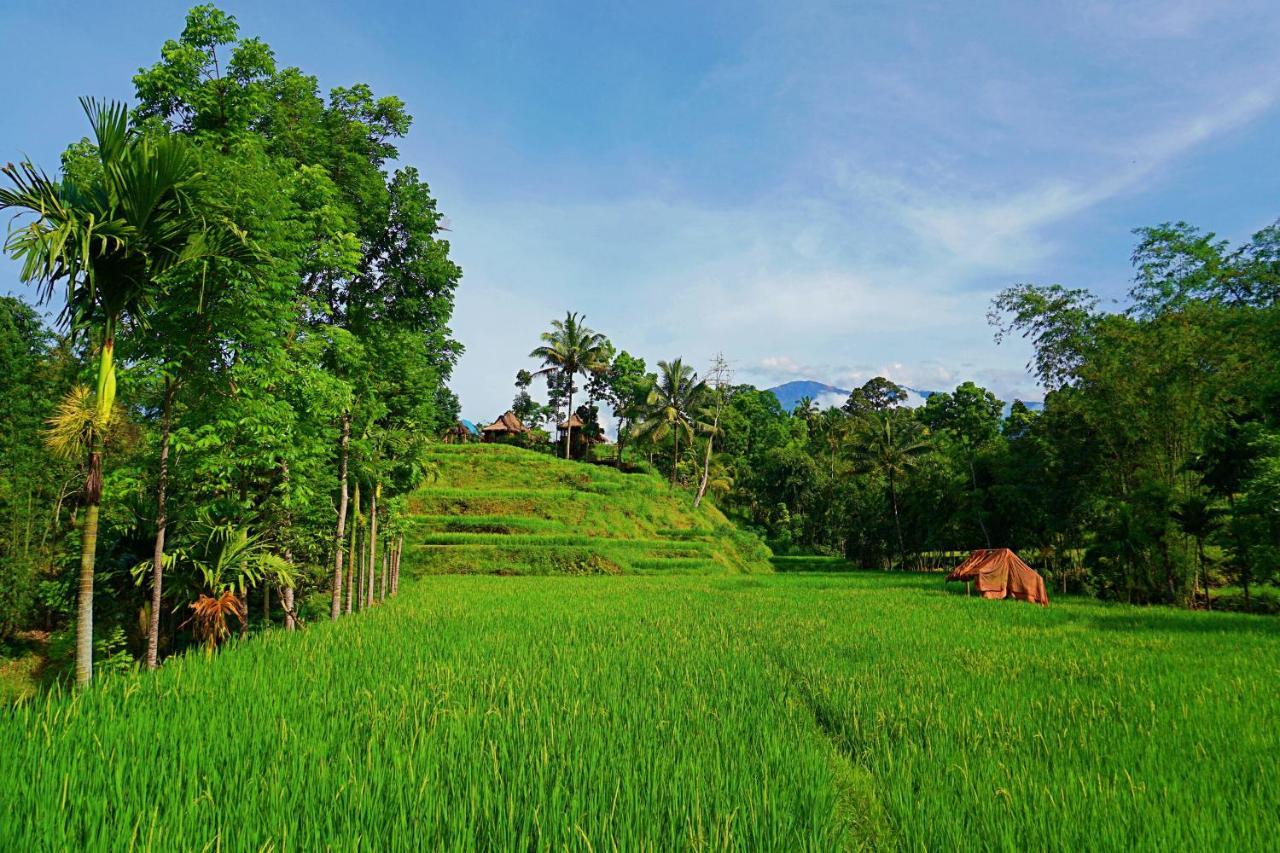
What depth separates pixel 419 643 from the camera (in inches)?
311

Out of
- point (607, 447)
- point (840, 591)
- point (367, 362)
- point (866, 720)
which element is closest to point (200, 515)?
point (367, 362)

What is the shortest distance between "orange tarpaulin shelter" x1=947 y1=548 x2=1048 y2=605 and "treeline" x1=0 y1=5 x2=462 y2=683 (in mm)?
15621

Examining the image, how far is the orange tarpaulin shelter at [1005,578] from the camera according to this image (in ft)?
55.8

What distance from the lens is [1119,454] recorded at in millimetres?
19922

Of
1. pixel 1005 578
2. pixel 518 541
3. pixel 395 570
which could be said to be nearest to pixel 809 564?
pixel 518 541

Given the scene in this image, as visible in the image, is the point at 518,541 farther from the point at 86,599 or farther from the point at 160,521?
the point at 86,599

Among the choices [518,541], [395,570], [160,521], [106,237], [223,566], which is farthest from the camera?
[518,541]

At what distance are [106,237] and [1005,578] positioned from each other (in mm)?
20156

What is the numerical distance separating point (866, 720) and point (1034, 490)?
25863mm

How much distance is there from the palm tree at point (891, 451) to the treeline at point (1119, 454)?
13 cm

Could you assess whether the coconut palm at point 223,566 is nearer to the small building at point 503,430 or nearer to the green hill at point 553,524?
the green hill at point 553,524

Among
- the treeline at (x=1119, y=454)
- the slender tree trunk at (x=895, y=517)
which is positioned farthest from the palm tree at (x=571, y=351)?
the slender tree trunk at (x=895, y=517)

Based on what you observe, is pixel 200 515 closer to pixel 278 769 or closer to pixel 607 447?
pixel 278 769

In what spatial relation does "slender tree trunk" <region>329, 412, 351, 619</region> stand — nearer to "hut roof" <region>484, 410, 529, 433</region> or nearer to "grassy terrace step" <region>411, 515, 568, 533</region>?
"grassy terrace step" <region>411, 515, 568, 533</region>
